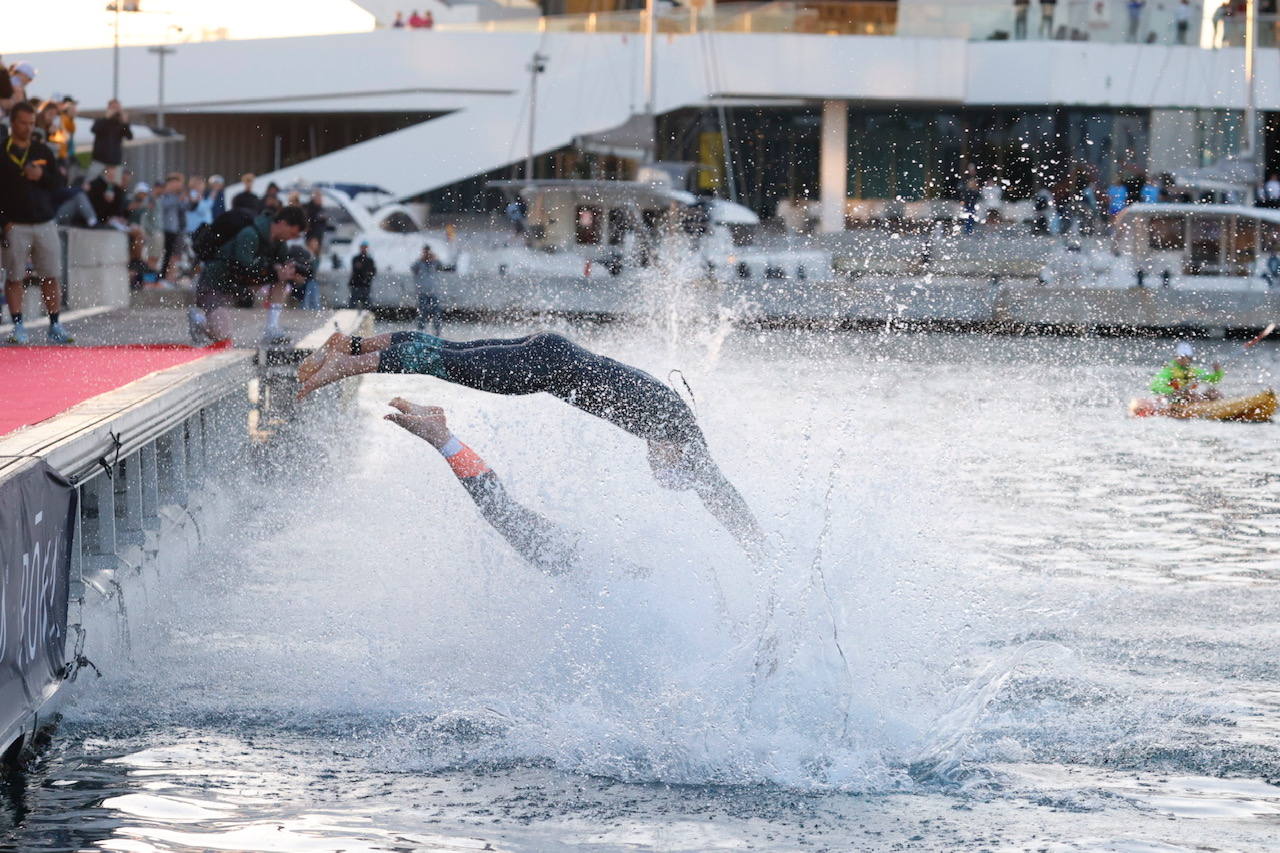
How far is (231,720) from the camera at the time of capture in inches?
280

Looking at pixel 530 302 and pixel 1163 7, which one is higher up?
pixel 1163 7

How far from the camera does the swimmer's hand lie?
8383 mm

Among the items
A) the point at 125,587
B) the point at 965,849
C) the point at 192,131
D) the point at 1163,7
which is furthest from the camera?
the point at 192,131

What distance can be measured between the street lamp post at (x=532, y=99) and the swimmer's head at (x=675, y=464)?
3502 centimetres

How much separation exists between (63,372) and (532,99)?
111 feet

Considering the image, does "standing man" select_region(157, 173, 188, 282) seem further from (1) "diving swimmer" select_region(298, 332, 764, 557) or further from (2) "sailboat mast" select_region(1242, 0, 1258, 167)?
(1) "diving swimmer" select_region(298, 332, 764, 557)

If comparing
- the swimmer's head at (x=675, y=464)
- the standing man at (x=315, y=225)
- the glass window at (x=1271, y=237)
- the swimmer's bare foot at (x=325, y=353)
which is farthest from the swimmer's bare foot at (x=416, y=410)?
the glass window at (x=1271, y=237)

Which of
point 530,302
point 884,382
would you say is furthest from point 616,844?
point 530,302

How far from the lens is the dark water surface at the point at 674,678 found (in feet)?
19.8

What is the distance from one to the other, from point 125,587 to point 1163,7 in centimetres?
3770

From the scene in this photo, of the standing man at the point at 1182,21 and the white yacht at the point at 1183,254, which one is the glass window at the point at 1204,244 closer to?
the white yacht at the point at 1183,254

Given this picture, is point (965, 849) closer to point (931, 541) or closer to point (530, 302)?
point (931, 541)

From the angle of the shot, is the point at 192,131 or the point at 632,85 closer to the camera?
the point at 632,85

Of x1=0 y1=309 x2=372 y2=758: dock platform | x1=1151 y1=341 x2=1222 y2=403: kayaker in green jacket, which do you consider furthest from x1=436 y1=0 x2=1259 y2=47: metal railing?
x1=0 y1=309 x2=372 y2=758: dock platform
